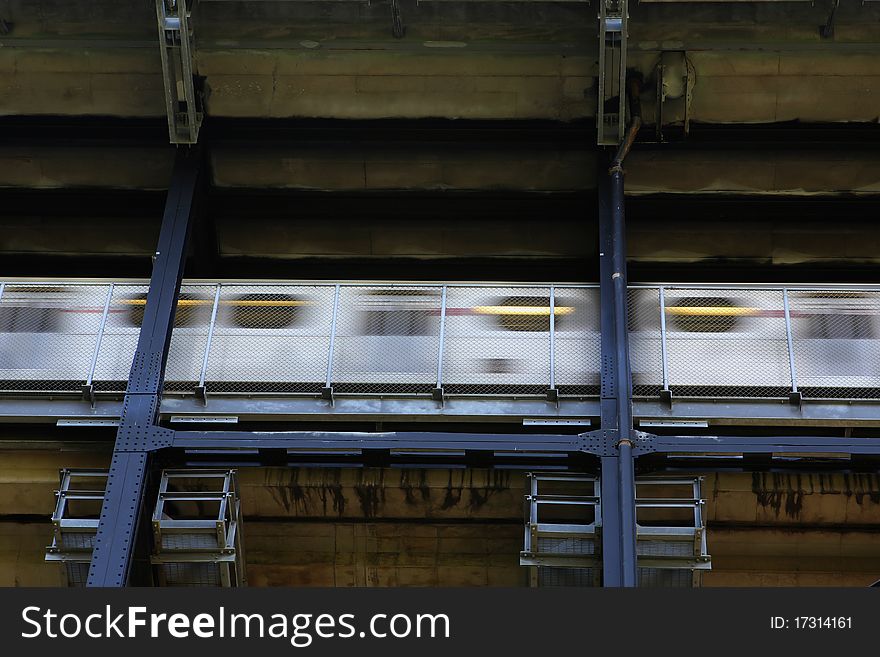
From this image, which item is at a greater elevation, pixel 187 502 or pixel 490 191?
pixel 490 191

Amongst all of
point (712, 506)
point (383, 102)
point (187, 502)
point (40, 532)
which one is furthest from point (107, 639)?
point (383, 102)

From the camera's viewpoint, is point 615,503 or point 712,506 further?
point 712,506

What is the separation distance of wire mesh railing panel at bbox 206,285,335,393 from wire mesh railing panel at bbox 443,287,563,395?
64.0 inches

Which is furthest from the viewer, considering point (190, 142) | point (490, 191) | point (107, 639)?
point (490, 191)

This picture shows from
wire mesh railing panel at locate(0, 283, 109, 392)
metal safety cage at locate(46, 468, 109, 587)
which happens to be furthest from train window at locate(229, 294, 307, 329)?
metal safety cage at locate(46, 468, 109, 587)

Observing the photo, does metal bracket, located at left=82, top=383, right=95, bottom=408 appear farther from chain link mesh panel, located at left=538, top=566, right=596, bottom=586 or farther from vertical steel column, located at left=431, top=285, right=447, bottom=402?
chain link mesh panel, located at left=538, top=566, right=596, bottom=586

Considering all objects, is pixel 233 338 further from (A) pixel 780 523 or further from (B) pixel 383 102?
(A) pixel 780 523

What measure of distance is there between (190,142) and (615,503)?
300 inches

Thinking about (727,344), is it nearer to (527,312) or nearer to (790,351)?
(790,351)

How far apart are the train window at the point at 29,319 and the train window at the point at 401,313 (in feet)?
13.1

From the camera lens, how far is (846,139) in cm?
1806

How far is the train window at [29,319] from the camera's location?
16.4 meters

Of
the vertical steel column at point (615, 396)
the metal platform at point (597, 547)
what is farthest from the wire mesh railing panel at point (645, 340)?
the metal platform at point (597, 547)

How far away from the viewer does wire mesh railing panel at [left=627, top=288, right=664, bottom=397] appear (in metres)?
15.7
